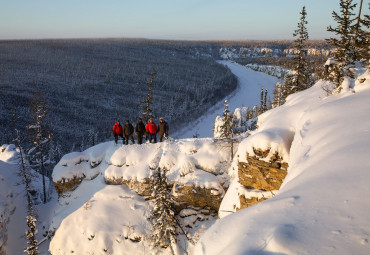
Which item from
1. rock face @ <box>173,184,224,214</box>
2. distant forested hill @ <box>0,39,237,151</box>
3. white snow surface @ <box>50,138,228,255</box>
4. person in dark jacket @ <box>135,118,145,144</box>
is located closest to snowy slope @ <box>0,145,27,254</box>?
white snow surface @ <box>50,138,228,255</box>

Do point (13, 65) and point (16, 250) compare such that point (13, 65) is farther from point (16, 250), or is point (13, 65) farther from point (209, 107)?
point (16, 250)

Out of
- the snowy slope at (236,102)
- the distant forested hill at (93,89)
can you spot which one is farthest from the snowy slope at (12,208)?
the snowy slope at (236,102)

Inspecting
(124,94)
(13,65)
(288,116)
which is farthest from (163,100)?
(13,65)

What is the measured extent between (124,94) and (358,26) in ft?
340

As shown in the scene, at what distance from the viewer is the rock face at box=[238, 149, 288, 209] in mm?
9609

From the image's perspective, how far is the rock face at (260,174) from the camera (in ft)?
31.5

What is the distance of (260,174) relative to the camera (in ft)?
33.3

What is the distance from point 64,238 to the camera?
1366cm

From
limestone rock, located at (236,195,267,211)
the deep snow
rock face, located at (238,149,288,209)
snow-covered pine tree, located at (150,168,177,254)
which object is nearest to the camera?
the deep snow

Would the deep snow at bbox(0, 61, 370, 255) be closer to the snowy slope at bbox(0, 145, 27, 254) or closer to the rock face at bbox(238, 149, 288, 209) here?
the snowy slope at bbox(0, 145, 27, 254)

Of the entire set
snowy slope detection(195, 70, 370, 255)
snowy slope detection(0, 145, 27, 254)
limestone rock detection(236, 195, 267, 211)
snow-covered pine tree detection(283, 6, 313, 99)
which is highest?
snow-covered pine tree detection(283, 6, 313, 99)

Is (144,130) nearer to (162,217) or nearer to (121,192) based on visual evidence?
(121,192)

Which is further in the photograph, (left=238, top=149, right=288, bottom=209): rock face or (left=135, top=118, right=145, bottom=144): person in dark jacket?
(left=135, top=118, right=145, bottom=144): person in dark jacket

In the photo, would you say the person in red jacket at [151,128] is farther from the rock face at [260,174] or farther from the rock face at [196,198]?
the rock face at [260,174]
